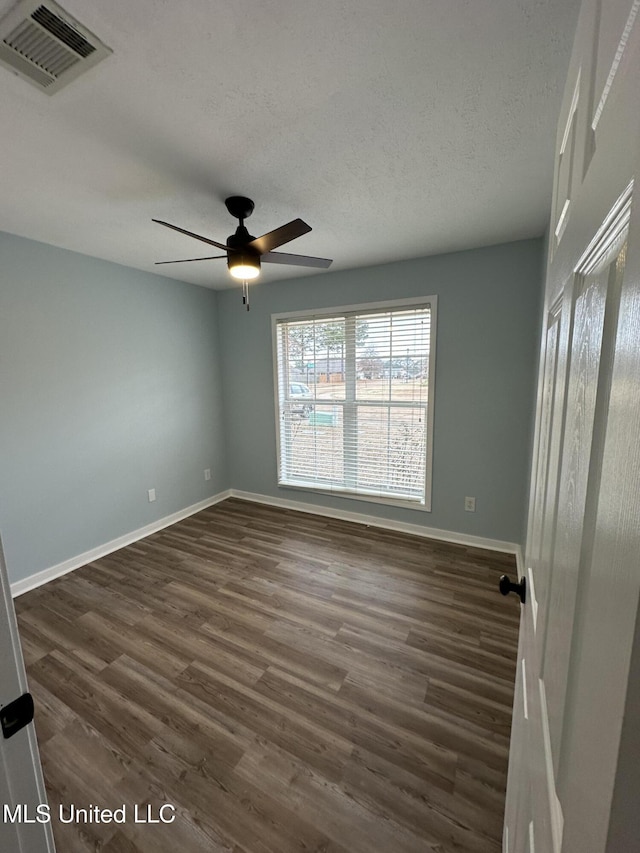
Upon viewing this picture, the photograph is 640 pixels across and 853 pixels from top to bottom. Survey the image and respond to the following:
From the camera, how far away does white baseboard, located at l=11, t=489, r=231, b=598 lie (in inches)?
99.4

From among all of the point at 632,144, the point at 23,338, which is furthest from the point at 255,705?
the point at 23,338

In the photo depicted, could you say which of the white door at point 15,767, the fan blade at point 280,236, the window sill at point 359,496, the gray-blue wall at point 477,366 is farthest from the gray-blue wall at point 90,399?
the white door at point 15,767

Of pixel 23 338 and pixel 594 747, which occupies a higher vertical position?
pixel 23 338

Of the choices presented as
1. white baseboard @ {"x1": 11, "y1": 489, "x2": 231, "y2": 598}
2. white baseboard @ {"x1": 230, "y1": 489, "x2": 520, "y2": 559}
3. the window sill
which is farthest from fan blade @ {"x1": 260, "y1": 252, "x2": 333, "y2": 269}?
white baseboard @ {"x1": 11, "y1": 489, "x2": 231, "y2": 598}

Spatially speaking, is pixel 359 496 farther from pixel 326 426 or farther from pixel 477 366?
pixel 477 366

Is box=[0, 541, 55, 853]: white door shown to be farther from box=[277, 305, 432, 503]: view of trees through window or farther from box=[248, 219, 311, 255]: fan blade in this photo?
box=[277, 305, 432, 503]: view of trees through window

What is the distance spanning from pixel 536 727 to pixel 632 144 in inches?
34.7

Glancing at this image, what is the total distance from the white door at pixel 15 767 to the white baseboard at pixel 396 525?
2.94 meters

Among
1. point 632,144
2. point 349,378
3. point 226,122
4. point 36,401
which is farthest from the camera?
point 349,378

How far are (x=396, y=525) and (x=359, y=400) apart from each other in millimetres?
1279

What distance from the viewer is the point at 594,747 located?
29 cm

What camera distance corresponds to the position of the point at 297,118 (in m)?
1.35

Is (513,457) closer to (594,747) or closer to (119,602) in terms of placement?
(594,747)

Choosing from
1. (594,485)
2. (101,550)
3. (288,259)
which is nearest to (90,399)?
(101,550)
